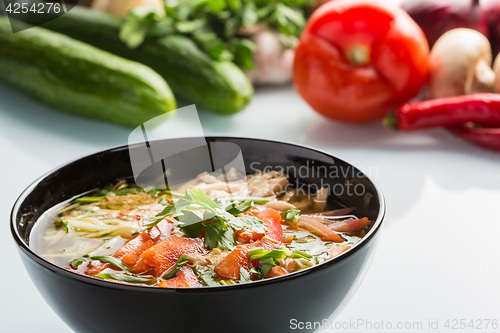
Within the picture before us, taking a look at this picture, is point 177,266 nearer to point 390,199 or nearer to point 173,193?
point 173,193

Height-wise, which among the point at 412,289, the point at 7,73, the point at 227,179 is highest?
the point at 7,73

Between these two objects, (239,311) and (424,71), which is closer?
(239,311)

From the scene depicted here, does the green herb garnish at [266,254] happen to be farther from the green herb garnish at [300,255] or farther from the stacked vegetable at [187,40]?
the stacked vegetable at [187,40]

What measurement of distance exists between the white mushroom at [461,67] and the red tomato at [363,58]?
6 cm

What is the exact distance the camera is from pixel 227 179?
1.34 metres

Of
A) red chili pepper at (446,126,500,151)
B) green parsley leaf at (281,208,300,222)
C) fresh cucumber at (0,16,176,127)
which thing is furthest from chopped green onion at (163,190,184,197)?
red chili pepper at (446,126,500,151)

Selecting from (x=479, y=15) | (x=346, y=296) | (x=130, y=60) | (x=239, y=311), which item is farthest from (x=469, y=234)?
(x=130, y=60)

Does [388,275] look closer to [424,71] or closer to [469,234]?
[469,234]

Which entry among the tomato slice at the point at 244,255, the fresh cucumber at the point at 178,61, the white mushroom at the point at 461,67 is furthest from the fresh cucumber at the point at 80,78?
the tomato slice at the point at 244,255

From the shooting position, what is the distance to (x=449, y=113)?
2.17m

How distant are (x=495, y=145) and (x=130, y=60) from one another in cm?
145

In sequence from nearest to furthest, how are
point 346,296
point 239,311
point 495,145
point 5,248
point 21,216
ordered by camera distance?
1. point 239,311
2. point 346,296
3. point 21,216
4. point 5,248
5. point 495,145

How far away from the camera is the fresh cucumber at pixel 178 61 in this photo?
2.42m

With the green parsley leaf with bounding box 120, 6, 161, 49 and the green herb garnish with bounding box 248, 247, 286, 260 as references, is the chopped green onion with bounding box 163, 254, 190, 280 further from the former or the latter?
the green parsley leaf with bounding box 120, 6, 161, 49
